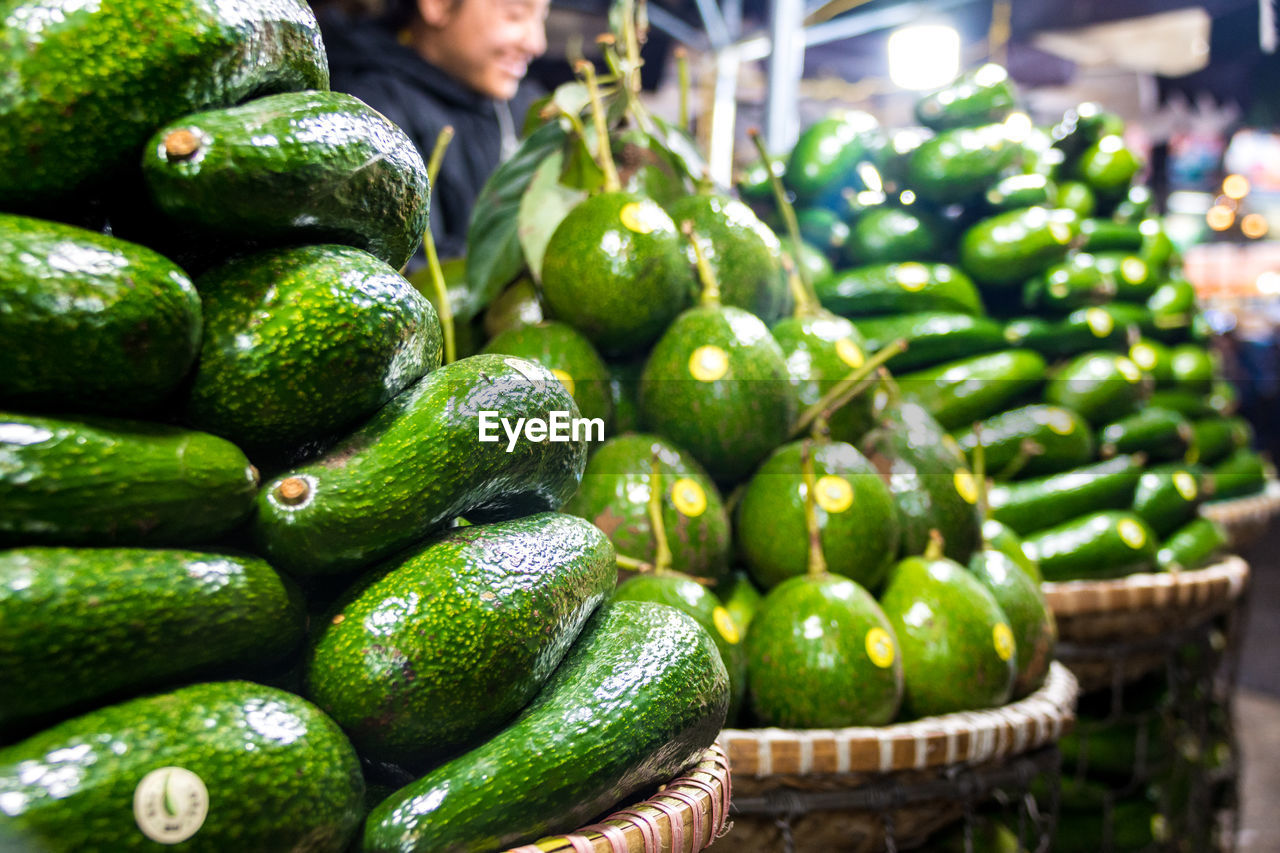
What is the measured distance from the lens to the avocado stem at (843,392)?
1128 millimetres

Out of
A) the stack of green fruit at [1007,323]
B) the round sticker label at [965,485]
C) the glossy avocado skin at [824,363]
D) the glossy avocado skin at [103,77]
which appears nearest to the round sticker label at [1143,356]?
the stack of green fruit at [1007,323]

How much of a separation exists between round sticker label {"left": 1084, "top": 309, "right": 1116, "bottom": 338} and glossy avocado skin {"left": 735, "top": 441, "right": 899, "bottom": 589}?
3.47 ft

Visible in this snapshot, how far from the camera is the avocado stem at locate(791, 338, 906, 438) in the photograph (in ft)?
3.70

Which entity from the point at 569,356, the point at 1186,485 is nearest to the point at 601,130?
the point at 569,356

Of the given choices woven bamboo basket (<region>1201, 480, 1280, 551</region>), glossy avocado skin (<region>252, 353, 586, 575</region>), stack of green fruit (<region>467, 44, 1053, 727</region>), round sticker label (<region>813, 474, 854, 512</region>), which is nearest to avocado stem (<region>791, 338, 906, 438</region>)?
stack of green fruit (<region>467, 44, 1053, 727</region>)

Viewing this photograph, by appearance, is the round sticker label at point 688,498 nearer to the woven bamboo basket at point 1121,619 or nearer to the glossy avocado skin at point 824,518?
the glossy avocado skin at point 824,518

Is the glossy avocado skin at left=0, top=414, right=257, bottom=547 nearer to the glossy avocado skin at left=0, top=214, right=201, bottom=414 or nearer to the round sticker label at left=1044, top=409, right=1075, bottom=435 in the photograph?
the glossy avocado skin at left=0, top=214, right=201, bottom=414

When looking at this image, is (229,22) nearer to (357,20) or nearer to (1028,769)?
(1028,769)

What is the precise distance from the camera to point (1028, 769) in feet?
3.45

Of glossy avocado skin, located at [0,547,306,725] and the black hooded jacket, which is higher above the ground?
the black hooded jacket

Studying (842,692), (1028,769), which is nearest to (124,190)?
(842,692)

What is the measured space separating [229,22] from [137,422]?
242 millimetres

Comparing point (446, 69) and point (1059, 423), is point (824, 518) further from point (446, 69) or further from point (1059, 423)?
point (446, 69)

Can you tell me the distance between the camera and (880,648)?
0.97 metres
